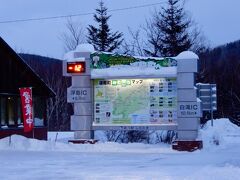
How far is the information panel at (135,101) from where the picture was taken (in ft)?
75.3

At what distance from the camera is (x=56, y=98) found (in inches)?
2297

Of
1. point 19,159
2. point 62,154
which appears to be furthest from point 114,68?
point 19,159

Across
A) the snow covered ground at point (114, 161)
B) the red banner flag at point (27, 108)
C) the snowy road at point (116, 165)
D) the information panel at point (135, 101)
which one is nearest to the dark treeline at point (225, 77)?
the information panel at point (135, 101)

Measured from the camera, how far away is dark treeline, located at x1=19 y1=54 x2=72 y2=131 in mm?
58062

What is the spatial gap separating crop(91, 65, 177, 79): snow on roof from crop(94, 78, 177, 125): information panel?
1.23 feet

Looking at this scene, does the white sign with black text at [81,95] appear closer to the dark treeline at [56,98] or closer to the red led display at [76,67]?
the red led display at [76,67]

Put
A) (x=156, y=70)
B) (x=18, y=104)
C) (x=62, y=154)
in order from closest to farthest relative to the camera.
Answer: (x=62, y=154) < (x=156, y=70) < (x=18, y=104)

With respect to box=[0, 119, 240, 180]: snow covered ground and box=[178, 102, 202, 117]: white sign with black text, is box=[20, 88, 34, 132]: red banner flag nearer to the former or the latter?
box=[0, 119, 240, 180]: snow covered ground

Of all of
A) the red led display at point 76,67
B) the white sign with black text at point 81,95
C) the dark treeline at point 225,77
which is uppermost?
the dark treeline at point 225,77

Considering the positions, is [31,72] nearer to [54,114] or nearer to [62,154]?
[62,154]

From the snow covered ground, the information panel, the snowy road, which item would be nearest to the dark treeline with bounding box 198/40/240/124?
the information panel

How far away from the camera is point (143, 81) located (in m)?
23.2

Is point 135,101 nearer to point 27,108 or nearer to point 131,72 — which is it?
point 131,72

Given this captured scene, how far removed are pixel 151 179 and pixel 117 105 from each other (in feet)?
35.5
